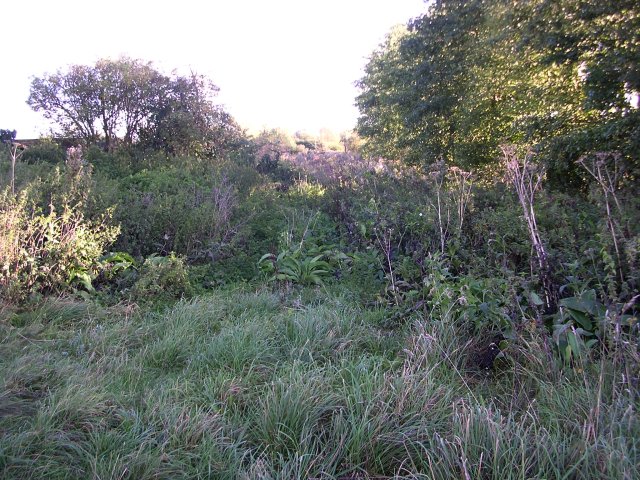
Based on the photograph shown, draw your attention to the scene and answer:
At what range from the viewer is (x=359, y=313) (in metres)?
4.36

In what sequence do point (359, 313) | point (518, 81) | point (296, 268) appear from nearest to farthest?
point (359, 313) → point (296, 268) → point (518, 81)

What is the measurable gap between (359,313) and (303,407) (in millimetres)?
1823

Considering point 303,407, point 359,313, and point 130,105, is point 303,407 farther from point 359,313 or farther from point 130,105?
point 130,105

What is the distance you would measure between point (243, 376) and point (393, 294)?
6.03 ft

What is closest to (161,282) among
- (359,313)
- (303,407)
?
(359,313)

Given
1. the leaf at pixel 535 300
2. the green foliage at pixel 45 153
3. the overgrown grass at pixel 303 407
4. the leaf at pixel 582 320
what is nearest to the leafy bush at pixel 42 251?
the overgrown grass at pixel 303 407

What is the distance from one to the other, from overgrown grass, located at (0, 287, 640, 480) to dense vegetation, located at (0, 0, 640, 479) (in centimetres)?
2

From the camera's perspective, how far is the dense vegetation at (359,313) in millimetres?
2369

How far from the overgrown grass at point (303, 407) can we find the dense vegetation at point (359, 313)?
0.02m

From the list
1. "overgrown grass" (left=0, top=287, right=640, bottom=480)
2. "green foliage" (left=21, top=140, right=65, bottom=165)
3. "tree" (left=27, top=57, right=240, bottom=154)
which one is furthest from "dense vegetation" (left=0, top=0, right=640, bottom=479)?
"tree" (left=27, top=57, right=240, bottom=154)

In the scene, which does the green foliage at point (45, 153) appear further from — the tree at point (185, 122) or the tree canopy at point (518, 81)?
the tree canopy at point (518, 81)

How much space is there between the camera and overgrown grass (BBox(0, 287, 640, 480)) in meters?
2.23

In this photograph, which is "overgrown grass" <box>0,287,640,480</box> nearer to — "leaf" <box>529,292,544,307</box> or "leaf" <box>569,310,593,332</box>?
"leaf" <box>529,292,544,307</box>

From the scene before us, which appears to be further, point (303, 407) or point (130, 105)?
point (130, 105)
